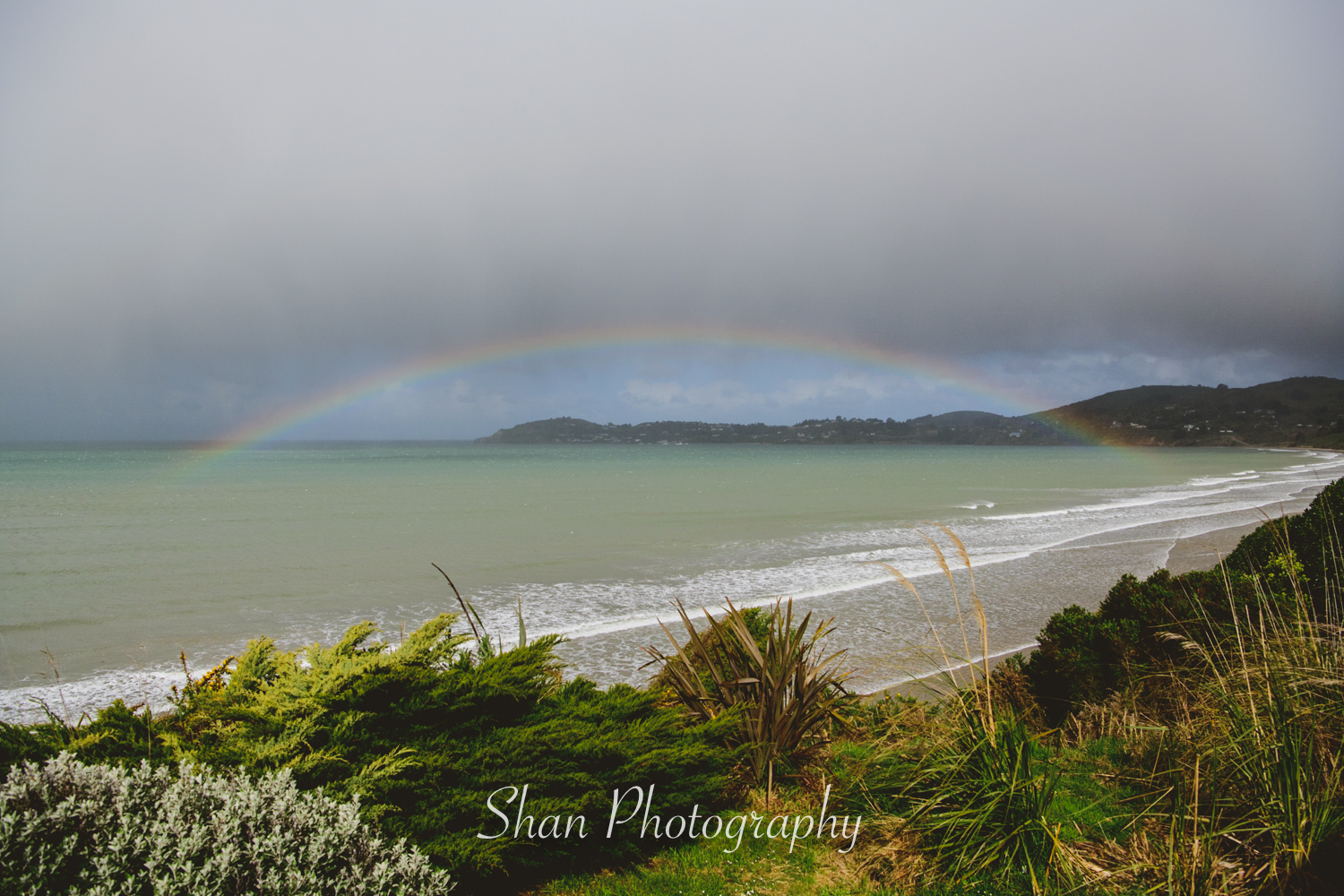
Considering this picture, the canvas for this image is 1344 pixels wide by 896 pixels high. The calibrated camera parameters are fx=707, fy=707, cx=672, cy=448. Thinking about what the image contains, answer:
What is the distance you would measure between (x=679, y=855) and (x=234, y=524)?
29.7 metres

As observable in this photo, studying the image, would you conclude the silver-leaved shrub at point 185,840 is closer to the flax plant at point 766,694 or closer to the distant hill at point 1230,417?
the flax plant at point 766,694

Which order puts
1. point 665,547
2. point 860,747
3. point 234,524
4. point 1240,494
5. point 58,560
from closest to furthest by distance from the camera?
point 860,747 → point 58,560 → point 665,547 → point 234,524 → point 1240,494

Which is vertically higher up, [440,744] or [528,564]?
[440,744]

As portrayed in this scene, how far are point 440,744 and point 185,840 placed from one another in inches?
48.2

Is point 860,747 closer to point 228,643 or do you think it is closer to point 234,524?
→ point 228,643

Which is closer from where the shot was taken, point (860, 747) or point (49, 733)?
point (49, 733)

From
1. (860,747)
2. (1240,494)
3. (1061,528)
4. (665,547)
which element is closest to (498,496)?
(665,547)

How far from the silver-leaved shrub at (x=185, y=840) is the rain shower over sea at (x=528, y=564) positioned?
277 centimetres

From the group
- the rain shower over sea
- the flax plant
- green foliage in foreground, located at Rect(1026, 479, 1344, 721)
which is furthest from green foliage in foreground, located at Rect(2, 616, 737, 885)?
green foliage in foreground, located at Rect(1026, 479, 1344, 721)

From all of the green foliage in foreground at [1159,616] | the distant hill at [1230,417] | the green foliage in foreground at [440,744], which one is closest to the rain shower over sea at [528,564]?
the green foliage in foreground at [1159,616]

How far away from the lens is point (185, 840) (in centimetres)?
241

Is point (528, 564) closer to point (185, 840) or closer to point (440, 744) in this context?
point (440, 744)

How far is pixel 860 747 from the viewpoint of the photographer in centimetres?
566

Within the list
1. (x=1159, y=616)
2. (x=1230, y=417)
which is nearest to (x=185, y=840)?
(x=1159, y=616)
